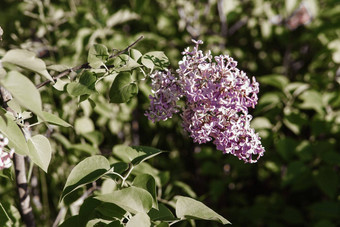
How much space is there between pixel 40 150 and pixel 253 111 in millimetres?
1336

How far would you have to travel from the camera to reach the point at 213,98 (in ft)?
2.81

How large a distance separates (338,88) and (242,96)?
3.80 feet

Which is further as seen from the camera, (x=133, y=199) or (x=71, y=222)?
(x=71, y=222)

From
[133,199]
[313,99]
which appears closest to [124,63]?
[133,199]

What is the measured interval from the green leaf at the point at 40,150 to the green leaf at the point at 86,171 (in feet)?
0.18

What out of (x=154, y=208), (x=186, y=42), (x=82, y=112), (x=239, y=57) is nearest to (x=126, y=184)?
(x=154, y=208)

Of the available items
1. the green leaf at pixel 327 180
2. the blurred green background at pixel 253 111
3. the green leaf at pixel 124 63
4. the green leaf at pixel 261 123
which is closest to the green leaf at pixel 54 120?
the green leaf at pixel 124 63

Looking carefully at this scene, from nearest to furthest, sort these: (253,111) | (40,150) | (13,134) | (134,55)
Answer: (13,134), (40,150), (134,55), (253,111)

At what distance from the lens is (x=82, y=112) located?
1838 millimetres

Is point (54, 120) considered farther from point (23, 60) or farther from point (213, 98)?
point (213, 98)

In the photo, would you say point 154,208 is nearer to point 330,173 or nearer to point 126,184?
point 126,184

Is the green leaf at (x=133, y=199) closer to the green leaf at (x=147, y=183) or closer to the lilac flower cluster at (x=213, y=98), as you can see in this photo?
the green leaf at (x=147, y=183)

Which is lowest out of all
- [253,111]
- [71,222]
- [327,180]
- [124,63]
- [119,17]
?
[71,222]

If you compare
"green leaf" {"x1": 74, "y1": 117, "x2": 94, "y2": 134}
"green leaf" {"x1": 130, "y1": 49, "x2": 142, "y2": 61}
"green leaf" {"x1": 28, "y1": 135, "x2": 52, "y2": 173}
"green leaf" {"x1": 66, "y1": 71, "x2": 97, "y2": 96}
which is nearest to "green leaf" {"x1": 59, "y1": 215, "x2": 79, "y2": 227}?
"green leaf" {"x1": 28, "y1": 135, "x2": 52, "y2": 173}
